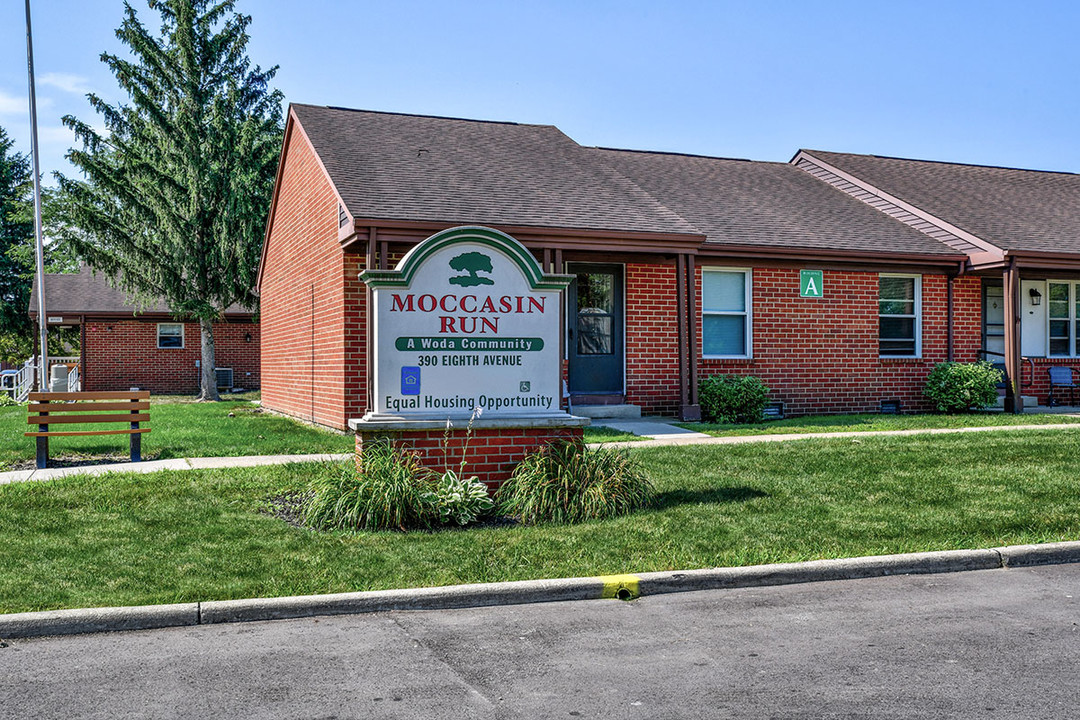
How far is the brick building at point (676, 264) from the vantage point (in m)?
15.2

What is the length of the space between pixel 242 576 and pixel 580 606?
224 centimetres

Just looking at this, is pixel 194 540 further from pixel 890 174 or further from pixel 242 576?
pixel 890 174

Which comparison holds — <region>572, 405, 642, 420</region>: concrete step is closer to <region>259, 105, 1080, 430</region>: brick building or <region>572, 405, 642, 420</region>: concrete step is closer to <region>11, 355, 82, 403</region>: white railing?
<region>259, 105, 1080, 430</region>: brick building

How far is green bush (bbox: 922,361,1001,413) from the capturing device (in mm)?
17250

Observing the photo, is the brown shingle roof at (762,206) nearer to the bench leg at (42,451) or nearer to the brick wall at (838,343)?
the brick wall at (838,343)

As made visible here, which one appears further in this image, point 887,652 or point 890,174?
point 890,174

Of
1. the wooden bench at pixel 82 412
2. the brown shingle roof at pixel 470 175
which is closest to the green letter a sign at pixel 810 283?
the brown shingle roof at pixel 470 175

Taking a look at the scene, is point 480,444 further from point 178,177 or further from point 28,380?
point 28,380

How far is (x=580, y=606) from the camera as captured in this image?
6.02 metres

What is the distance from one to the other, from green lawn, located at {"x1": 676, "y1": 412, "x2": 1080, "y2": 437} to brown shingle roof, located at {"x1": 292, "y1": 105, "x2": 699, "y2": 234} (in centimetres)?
339

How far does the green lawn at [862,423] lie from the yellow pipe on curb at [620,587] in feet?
25.2

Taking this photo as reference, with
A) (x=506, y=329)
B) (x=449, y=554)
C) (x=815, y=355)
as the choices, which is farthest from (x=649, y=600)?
(x=815, y=355)

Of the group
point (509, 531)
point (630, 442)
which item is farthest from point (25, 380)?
point (509, 531)

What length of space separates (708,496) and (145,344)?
28964 millimetres
